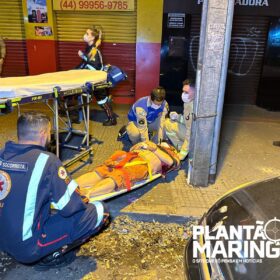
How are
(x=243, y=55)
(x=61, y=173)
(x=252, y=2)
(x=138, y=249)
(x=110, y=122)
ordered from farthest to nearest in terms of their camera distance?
(x=243, y=55) → (x=252, y=2) → (x=110, y=122) → (x=138, y=249) → (x=61, y=173)

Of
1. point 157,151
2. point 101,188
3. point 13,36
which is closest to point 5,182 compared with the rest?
point 101,188

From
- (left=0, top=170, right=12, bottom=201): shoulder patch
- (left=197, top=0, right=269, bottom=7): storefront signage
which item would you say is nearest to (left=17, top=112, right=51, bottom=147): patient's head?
(left=0, top=170, right=12, bottom=201): shoulder patch

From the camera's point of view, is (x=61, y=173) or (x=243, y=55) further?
(x=243, y=55)

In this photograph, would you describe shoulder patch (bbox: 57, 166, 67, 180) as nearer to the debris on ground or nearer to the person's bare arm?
the debris on ground

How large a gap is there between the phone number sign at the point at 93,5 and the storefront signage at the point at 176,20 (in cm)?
92

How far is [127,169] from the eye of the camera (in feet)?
12.7

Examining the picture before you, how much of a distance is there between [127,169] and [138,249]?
94 cm

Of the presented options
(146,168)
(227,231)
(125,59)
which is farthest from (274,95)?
(227,231)

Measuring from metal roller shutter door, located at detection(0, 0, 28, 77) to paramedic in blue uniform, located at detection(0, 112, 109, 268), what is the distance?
6.70 meters

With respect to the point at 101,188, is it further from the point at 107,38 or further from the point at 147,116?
the point at 107,38

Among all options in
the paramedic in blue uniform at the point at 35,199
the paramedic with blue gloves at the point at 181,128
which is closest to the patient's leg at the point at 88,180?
the paramedic in blue uniform at the point at 35,199

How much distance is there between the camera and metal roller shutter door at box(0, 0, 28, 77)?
8.32 metres

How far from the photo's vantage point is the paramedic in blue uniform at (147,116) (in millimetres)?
5062

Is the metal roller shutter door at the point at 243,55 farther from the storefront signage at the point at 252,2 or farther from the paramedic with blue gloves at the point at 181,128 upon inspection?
the paramedic with blue gloves at the point at 181,128
